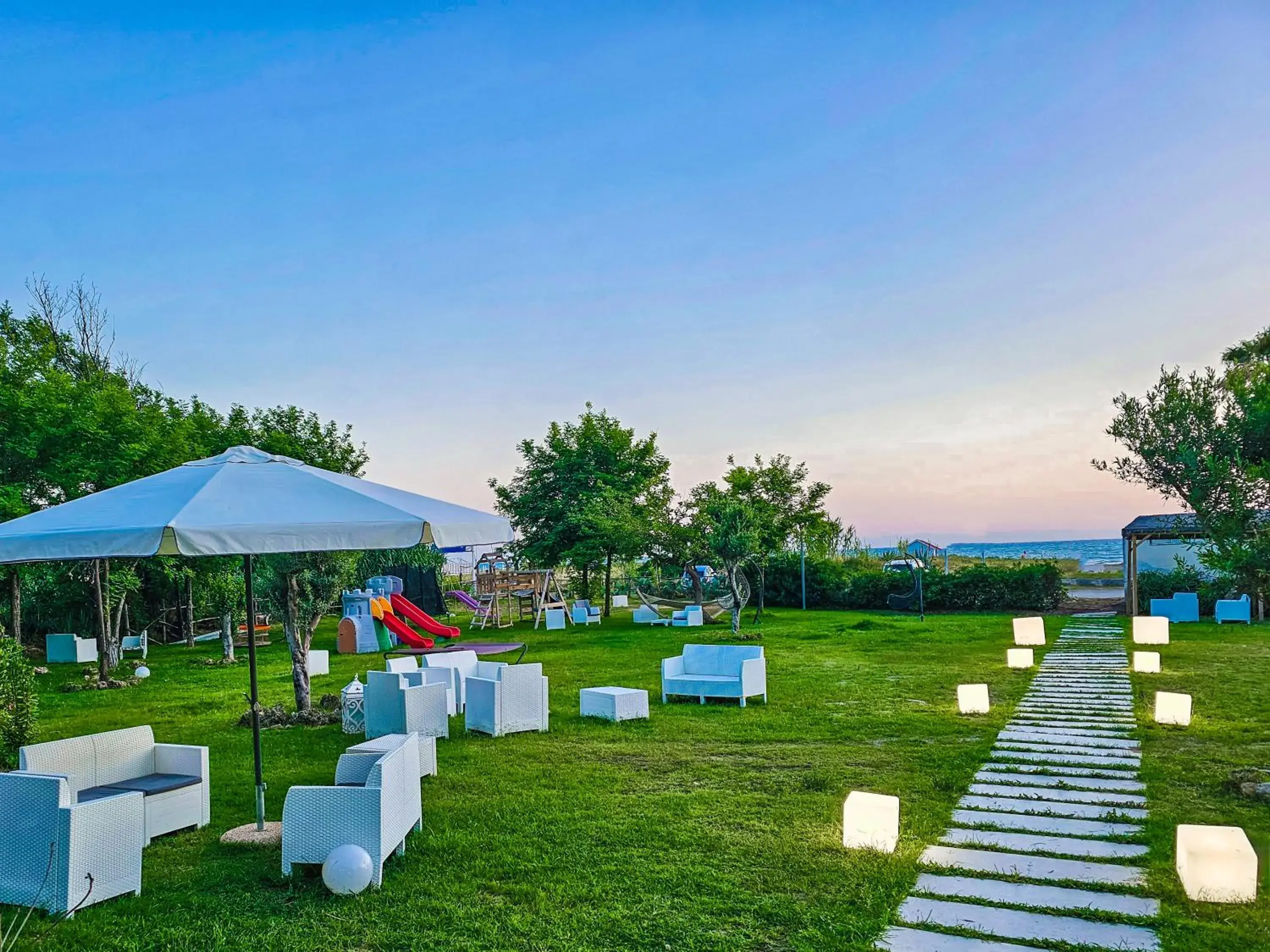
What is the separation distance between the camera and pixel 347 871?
3.97 metres


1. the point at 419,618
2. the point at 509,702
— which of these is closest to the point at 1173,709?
the point at 509,702

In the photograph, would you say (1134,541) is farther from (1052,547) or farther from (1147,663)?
(1052,547)

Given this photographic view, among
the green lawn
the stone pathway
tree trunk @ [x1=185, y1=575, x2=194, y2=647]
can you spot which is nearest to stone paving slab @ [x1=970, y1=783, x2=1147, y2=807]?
the stone pathway

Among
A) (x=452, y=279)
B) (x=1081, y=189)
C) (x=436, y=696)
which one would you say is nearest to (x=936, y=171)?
(x=1081, y=189)

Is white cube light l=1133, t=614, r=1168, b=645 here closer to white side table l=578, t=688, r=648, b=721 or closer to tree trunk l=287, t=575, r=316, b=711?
white side table l=578, t=688, r=648, b=721

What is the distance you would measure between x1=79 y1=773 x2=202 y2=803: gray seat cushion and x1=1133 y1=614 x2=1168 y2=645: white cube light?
517 inches

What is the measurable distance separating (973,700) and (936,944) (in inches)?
221

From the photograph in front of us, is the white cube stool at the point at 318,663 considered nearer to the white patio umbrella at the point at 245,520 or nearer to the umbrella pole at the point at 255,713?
the umbrella pole at the point at 255,713

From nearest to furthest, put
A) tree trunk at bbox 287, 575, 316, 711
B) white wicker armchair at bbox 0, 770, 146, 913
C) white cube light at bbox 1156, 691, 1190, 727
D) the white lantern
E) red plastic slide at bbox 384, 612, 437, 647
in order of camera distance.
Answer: white wicker armchair at bbox 0, 770, 146, 913 < white cube light at bbox 1156, 691, 1190, 727 < the white lantern < tree trunk at bbox 287, 575, 316, 711 < red plastic slide at bbox 384, 612, 437, 647

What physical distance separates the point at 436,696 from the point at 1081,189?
11066 mm

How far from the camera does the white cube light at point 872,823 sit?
4.44 m

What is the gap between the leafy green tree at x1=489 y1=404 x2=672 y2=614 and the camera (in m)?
24.6

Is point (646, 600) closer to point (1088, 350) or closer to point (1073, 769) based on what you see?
point (1088, 350)

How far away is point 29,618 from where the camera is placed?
19.2 meters
